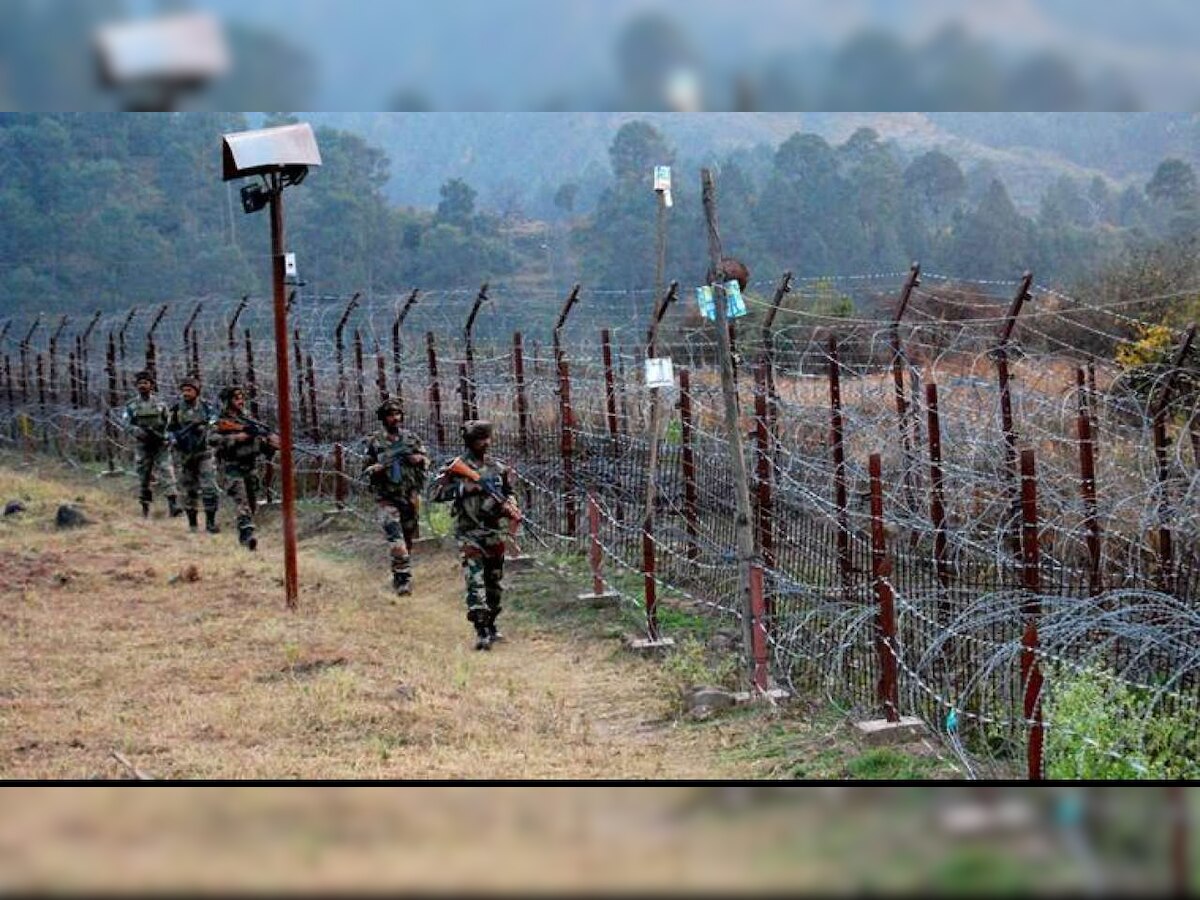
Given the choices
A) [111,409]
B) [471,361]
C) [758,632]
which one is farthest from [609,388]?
[111,409]

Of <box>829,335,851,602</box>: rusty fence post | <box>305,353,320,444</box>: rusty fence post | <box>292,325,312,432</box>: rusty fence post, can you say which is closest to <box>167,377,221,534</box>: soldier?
<box>305,353,320,444</box>: rusty fence post

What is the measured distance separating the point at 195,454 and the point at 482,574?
5306 millimetres

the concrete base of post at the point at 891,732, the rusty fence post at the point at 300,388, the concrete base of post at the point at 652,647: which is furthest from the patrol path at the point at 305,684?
the rusty fence post at the point at 300,388

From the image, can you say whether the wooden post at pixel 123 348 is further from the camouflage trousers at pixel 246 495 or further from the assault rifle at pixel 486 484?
the assault rifle at pixel 486 484

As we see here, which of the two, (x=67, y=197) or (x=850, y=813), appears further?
(x=67, y=197)

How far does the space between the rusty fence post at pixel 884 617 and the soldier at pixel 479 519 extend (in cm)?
274

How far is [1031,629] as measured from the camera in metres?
5.39

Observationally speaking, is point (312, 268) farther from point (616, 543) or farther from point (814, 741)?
point (814, 741)

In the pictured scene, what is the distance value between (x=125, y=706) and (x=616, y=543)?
12.9 ft

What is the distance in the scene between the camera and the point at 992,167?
3256 cm

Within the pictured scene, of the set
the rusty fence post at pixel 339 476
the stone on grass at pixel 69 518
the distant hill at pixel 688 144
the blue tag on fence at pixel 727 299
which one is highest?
the distant hill at pixel 688 144

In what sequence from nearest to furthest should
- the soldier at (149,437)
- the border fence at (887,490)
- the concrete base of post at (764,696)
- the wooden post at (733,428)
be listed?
the border fence at (887,490), the concrete base of post at (764,696), the wooden post at (733,428), the soldier at (149,437)

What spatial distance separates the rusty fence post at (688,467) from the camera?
375 inches

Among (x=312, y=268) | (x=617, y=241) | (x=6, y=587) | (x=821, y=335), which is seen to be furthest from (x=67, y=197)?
(x=6, y=587)
